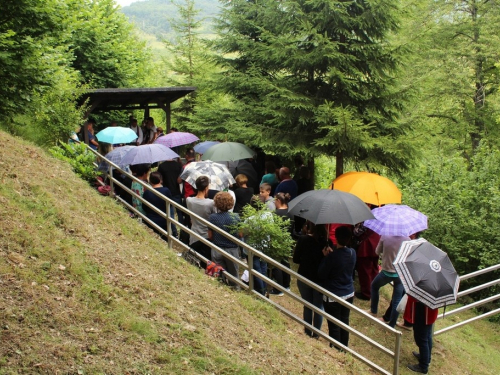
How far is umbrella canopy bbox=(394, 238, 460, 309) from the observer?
588cm

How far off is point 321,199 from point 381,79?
19.9 feet

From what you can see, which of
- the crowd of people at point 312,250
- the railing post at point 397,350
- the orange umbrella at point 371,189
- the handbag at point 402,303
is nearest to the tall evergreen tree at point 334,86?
the orange umbrella at point 371,189

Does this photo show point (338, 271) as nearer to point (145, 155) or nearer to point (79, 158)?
point (145, 155)

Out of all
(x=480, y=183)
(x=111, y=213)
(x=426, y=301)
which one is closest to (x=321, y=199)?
(x=426, y=301)

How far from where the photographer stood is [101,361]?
15.2 feet

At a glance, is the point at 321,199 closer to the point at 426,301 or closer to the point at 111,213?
the point at 426,301

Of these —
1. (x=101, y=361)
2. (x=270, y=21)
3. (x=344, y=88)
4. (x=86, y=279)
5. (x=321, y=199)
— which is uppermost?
(x=270, y=21)

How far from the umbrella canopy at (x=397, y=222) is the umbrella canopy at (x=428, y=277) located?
99 centimetres

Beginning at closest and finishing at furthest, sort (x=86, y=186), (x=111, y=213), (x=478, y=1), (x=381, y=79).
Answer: (x=111, y=213), (x=86, y=186), (x=381, y=79), (x=478, y=1)

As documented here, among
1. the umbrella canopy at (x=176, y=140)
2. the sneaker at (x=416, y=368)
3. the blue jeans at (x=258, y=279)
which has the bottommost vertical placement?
the sneaker at (x=416, y=368)

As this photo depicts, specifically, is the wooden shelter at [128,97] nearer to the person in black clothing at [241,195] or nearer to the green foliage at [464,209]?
the person in black clothing at [241,195]

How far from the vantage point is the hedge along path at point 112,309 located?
15.6 ft

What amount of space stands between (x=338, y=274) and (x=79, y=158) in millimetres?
6611

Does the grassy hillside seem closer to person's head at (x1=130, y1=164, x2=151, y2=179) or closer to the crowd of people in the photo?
the crowd of people
